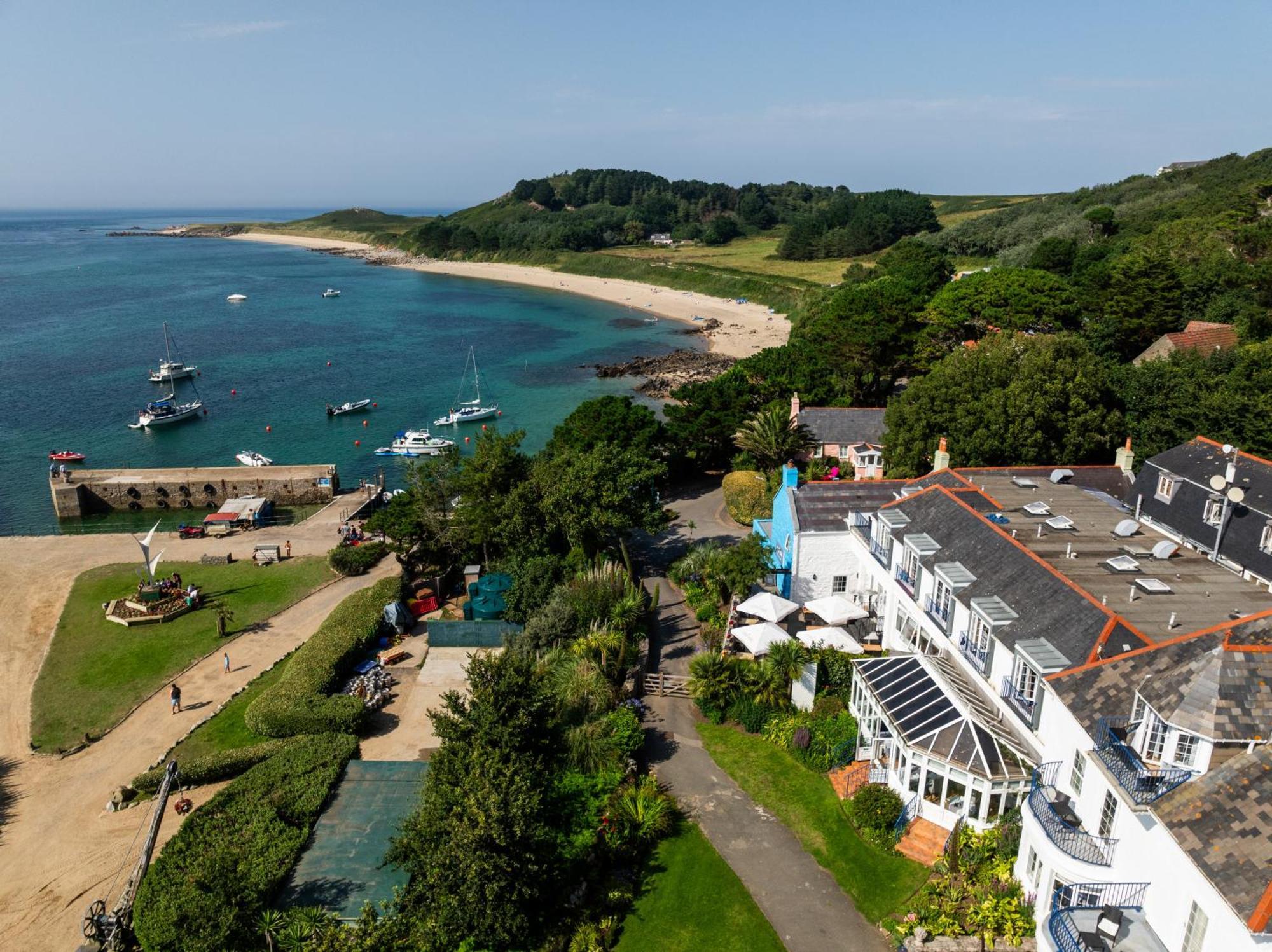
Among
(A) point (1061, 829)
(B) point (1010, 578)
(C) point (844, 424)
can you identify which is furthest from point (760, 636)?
(C) point (844, 424)

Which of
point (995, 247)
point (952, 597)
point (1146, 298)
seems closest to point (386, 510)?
point (952, 597)

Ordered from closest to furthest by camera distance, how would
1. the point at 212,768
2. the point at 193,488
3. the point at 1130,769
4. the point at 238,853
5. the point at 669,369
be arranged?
the point at 1130,769
the point at 238,853
the point at 212,768
the point at 193,488
the point at 669,369

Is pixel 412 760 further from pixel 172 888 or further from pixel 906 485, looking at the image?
pixel 906 485

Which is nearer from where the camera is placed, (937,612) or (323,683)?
(937,612)

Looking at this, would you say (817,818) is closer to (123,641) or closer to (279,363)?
(123,641)

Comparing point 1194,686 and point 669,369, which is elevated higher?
point 1194,686

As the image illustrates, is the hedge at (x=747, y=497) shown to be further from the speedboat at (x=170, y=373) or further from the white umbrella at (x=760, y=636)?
the speedboat at (x=170, y=373)

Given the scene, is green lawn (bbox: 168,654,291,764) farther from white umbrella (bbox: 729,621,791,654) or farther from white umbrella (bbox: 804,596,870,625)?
white umbrella (bbox: 804,596,870,625)
